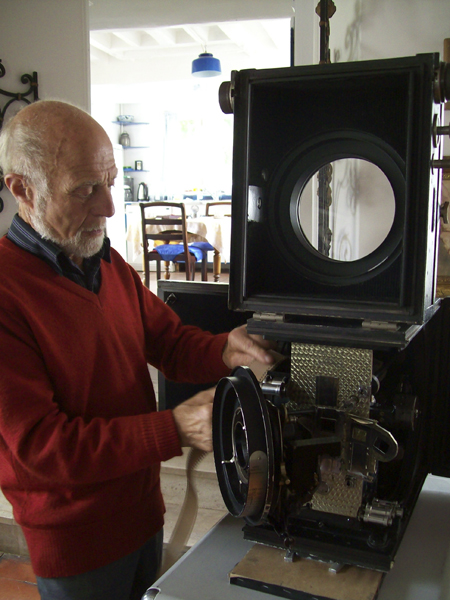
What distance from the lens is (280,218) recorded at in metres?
0.90

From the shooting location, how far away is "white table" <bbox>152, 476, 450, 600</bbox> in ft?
2.46

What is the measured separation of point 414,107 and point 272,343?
0.49 metres

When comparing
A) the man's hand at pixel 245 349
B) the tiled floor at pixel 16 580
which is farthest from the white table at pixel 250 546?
the tiled floor at pixel 16 580

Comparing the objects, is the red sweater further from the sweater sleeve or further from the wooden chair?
the wooden chair

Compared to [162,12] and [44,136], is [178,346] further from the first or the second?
[162,12]

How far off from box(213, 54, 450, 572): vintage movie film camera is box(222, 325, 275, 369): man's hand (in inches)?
2.1

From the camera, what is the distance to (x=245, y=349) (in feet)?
3.51

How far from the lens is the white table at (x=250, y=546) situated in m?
0.75

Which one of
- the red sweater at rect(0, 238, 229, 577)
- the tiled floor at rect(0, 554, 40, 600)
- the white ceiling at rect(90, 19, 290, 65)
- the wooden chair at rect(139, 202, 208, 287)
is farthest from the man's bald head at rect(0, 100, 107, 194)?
the white ceiling at rect(90, 19, 290, 65)

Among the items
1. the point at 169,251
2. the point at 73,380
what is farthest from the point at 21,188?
the point at 169,251

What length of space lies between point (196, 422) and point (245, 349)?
0.69ft

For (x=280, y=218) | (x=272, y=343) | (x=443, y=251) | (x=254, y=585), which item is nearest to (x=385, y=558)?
(x=254, y=585)

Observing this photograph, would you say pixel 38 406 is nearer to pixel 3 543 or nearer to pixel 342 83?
pixel 342 83

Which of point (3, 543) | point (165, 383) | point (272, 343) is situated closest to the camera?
point (272, 343)
